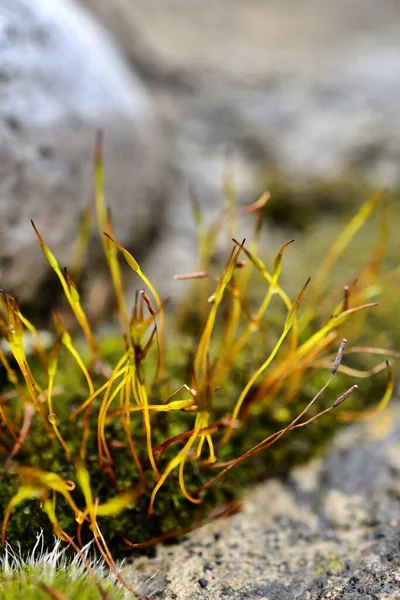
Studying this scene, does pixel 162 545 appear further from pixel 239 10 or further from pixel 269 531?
pixel 239 10

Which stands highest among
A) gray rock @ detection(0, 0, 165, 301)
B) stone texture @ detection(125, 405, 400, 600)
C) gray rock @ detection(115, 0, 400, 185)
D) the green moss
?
gray rock @ detection(0, 0, 165, 301)

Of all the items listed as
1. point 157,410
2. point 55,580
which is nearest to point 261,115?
point 157,410

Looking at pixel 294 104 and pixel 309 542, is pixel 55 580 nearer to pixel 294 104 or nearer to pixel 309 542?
pixel 309 542

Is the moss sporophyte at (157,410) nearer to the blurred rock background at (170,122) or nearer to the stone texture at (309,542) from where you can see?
the stone texture at (309,542)

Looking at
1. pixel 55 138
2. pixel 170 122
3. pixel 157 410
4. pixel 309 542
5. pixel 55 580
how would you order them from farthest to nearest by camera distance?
pixel 170 122 < pixel 55 138 < pixel 309 542 < pixel 157 410 < pixel 55 580

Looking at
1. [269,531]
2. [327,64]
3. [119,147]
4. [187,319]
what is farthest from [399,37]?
[269,531]

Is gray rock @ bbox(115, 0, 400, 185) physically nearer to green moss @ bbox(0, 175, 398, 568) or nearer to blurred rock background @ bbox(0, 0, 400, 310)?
blurred rock background @ bbox(0, 0, 400, 310)

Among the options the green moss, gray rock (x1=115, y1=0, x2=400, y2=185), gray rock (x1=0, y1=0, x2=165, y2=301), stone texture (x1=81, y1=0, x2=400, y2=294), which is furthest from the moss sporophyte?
gray rock (x1=115, y1=0, x2=400, y2=185)
